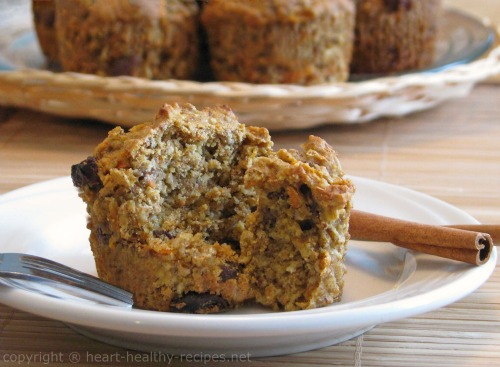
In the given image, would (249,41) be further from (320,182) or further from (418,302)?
(418,302)

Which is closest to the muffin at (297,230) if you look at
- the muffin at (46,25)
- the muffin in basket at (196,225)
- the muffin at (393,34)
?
the muffin in basket at (196,225)

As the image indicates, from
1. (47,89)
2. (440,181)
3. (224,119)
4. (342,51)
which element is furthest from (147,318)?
(342,51)

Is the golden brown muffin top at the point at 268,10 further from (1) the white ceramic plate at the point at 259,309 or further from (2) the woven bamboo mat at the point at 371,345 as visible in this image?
(2) the woven bamboo mat at the point at 371,345

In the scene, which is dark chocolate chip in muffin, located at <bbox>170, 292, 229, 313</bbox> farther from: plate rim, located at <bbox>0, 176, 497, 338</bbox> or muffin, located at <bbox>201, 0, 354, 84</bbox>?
muffin, located at <bbox>201, 0, 354, 84</bbox>

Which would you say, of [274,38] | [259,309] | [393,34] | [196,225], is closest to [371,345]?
[259,309]

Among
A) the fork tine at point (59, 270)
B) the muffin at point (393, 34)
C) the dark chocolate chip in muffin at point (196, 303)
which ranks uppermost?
the muffin at point (393, 34)

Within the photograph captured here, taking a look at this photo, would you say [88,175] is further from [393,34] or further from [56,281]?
[393,34]

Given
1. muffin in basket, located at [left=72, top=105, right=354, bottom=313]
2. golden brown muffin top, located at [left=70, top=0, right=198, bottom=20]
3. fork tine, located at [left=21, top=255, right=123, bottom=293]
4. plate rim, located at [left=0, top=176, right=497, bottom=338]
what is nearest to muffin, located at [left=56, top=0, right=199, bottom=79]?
golden brown muffin top, located at [left=70, top=0, right=198, bottom=20]
